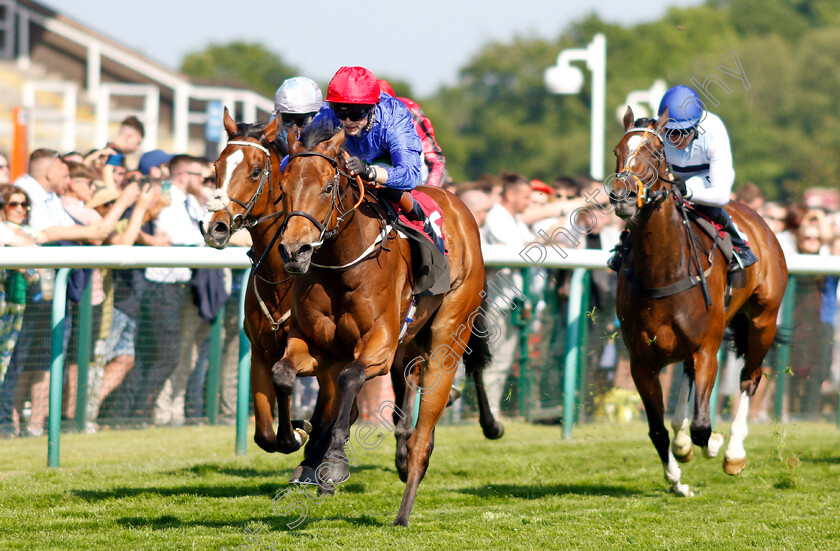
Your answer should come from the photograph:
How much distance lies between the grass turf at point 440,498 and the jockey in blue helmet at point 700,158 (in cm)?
139

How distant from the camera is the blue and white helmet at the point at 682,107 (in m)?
6.23

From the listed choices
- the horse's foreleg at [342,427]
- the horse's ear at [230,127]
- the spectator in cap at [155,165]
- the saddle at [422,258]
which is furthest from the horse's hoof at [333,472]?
the spectator in cap at [155,165]

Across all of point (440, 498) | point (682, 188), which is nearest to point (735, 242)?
point (682, 188)

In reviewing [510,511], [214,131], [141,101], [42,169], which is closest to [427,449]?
[510,511]

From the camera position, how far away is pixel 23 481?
6.11 meters

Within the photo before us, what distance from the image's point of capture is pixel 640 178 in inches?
227

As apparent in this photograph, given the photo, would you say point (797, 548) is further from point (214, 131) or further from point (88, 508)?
point (214, 131)

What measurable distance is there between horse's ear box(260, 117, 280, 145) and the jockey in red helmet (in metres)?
0.27

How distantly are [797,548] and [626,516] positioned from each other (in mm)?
983

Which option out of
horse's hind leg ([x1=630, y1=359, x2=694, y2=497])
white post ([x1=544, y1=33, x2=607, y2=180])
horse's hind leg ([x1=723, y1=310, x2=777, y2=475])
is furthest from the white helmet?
white post ([x1=544, y1=33, x2=607, y2=180])

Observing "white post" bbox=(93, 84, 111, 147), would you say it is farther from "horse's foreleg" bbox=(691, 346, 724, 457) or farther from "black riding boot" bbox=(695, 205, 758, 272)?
"horse's foreleg" bbox=(691, 346, 724, 457)

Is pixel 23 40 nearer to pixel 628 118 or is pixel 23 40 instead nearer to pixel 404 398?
pixel 404 398

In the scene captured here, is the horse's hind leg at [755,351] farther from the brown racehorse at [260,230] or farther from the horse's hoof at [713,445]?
the brown racehorse at [260,230]

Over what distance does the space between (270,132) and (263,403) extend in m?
1.34
